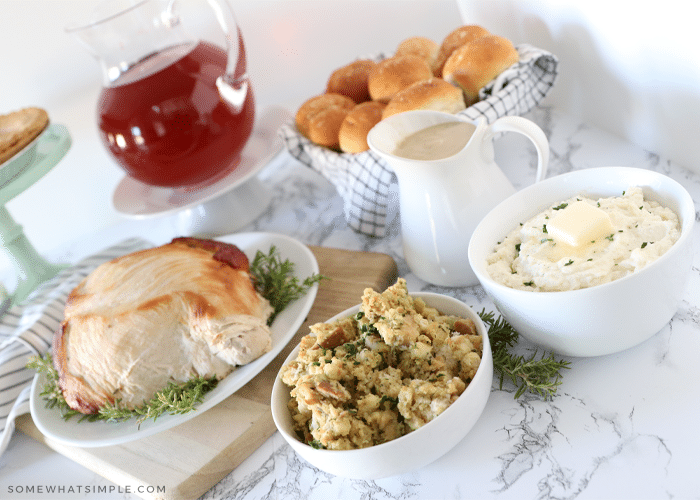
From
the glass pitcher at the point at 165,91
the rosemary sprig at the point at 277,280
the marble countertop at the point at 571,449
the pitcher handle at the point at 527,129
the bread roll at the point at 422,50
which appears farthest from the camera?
the bread roll at the point at 422,50

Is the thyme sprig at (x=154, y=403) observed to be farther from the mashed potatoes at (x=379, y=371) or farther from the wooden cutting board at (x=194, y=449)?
the mashed potatoes at (x=379, y=371)

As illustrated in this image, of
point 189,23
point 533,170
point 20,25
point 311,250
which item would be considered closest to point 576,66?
point 533,170

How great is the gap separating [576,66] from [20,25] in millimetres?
1293

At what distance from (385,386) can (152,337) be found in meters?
0.38

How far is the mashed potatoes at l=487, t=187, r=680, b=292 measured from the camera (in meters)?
0.68

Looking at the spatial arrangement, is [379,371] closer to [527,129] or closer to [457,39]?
[527,129]

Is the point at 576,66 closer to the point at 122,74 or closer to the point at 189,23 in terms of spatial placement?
the point at 122,74

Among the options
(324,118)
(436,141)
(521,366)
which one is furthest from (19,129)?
(521,366)

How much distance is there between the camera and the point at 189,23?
161cm

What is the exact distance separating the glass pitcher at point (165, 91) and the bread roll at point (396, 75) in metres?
0.27

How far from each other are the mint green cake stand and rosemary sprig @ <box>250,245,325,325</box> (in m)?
0.47

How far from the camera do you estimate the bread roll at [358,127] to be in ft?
3.70

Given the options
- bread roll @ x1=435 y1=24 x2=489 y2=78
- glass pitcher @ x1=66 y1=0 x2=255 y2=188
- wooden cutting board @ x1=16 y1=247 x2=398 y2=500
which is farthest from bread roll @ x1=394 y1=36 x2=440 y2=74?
wooden cutting board @ x1=16 y1=247 x2=398 y2=500

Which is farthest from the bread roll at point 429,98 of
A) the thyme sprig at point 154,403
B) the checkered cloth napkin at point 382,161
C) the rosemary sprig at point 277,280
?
the thyme sprig at point 154,403
